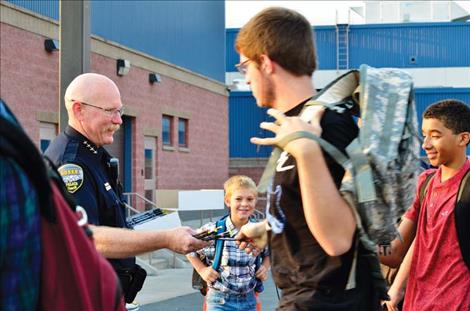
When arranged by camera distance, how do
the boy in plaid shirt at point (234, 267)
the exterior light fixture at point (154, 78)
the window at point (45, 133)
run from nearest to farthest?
the boy in plaid shirt at point (234, 267)
the window at point (45, 133)
the exterior light fixture at point (154, 78)

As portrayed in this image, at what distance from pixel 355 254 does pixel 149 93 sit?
21.2m

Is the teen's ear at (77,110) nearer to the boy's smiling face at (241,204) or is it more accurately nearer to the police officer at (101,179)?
the police officer at (101,179)

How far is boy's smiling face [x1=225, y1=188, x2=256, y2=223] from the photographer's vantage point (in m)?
6.33

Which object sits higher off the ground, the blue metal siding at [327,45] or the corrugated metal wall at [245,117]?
the blue metal siding at [327,45]

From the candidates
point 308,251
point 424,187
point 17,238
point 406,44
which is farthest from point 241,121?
point 17,238

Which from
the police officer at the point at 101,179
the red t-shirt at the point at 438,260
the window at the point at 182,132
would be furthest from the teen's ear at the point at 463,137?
the window at the point at 182,132

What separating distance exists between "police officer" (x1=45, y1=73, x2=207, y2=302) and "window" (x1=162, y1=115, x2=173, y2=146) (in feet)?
68.9

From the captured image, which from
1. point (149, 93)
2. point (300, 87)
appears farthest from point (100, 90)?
point (149, 93)

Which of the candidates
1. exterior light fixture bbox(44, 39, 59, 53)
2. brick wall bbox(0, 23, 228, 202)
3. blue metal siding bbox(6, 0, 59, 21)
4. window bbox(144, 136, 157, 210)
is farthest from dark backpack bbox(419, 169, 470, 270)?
window bbox(144, 136, 157, 210)

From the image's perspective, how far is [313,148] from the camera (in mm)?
2611

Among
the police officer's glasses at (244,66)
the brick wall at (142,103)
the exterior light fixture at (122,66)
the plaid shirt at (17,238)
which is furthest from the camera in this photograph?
the exterior light fixture at (122,66)

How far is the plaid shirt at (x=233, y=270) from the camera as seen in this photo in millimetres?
6062

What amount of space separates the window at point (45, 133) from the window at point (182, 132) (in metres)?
9.00

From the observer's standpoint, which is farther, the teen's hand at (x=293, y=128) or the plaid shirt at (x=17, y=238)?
the teen's hand at (x=293, y=128)
